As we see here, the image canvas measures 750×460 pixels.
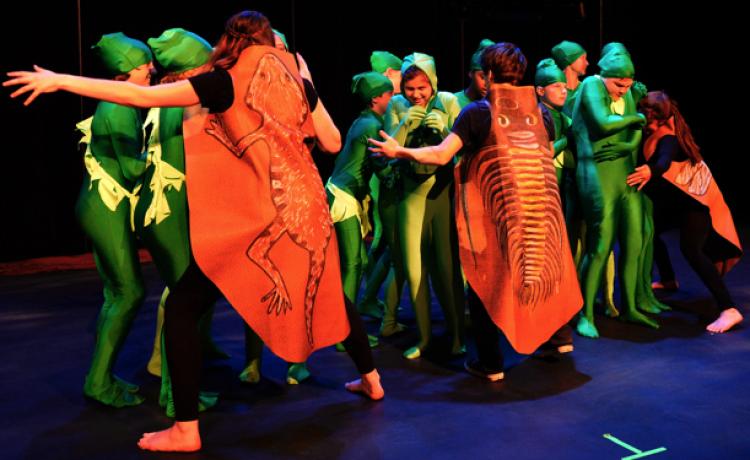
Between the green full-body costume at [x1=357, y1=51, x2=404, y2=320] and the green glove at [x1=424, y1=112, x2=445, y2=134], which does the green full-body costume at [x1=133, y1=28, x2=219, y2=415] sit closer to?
the green glove at [x1=424, y1=112, x2=445, y2=134]

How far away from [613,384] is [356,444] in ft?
4.12

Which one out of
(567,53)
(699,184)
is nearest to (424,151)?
(699,184)

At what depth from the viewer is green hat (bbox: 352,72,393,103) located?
4.16 meters

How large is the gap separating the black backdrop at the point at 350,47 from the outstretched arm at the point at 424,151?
4.22 metres

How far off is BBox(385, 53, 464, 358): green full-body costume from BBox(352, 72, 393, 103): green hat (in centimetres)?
14

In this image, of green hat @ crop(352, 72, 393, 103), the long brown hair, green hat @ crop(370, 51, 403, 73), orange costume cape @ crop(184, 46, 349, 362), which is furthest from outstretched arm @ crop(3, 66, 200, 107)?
the long brown hair

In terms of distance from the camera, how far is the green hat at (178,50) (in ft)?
10.7

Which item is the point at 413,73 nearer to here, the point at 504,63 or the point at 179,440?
the point at 504,63

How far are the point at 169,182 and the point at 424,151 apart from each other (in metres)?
0.98

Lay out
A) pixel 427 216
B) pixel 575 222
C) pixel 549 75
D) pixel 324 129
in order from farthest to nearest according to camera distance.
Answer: pixel 575 222 < pixel 549 75 < pixel 427 216 < pixel 324 129

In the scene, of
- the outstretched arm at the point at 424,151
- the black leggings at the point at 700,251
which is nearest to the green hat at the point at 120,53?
the outstretched arm at the point at 424,151

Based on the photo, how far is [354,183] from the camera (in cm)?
417

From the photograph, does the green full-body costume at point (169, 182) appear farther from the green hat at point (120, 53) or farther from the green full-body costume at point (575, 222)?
the green full-body costume at point (575, 222)

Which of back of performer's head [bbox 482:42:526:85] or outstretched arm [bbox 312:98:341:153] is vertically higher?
back of performer's head [bbox 482:42:526:85]
